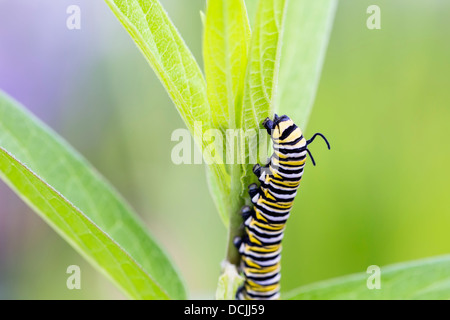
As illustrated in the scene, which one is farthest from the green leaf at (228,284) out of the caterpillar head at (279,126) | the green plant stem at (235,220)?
the caterpillar head at (279,126)

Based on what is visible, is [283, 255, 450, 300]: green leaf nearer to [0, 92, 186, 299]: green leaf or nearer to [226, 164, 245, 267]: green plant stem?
[226, 164, 245, 267]: green plant stem

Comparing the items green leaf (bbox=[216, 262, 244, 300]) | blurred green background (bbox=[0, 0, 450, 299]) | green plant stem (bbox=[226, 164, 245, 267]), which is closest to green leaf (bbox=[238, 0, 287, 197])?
green plant stem (bbox=[226, 164, 245, 267])

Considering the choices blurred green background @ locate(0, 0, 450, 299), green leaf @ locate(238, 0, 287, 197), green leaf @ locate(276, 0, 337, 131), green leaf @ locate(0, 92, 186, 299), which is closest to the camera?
green leaf @ locate(238, 0, 287, 197)

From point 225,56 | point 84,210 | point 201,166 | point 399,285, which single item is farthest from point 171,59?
point 201,166

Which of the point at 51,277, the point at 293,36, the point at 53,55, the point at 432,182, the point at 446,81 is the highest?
the point at 53,55

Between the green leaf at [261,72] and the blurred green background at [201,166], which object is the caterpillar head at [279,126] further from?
the blurred green background at [201,166]
